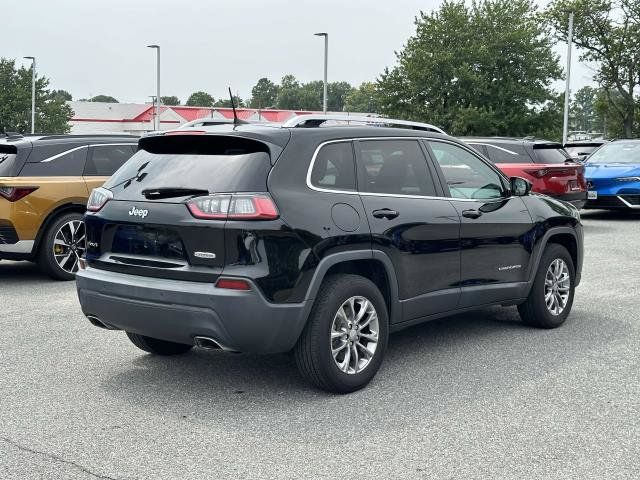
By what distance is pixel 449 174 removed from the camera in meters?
6.20

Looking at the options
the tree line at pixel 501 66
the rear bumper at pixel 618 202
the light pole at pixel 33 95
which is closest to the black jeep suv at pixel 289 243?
the rear bumper at pixel 618 202

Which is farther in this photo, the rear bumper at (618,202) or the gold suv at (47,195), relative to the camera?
the rear bumper at (618,202)

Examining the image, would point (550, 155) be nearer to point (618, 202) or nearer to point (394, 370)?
point (618, 202)

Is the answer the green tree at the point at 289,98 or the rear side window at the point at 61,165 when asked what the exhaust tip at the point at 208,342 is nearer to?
the rear side window at the point at 61,165

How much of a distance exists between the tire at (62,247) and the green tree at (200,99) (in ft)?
442

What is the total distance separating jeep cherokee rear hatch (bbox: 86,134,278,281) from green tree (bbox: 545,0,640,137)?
45.2 m

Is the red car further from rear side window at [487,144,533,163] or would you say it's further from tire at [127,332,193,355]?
tire at [127,332,193,355]

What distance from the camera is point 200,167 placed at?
5137 millimetres

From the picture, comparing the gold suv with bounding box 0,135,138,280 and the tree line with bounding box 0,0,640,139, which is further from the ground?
the tree line with bounding box 0,0,640,139

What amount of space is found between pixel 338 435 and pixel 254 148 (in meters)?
1.75

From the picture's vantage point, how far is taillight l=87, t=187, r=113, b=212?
546cm

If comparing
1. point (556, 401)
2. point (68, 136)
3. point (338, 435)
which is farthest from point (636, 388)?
point (68, 136)

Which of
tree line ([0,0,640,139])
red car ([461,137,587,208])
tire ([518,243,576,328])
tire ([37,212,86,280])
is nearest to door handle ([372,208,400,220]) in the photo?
tire ([518,243,576,328])

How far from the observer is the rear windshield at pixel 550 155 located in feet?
47.2
